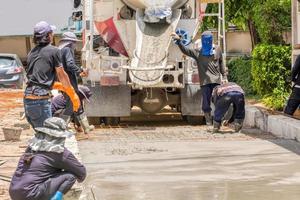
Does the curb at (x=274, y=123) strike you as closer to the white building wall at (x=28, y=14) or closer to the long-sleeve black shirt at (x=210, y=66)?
the long-sleeve black shirt at (x=210, y=66)

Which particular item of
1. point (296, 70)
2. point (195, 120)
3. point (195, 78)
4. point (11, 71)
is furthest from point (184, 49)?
point (11, 71)

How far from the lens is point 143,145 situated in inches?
424

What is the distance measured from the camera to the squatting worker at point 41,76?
8477mm

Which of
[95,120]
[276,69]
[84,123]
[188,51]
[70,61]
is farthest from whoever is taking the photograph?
[276,69]

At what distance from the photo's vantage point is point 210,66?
1276 centimetres

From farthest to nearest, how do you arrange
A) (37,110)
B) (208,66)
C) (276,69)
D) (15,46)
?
(15,46)
(276,69)
(208,66)
(37,110)

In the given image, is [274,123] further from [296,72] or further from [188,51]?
[188,51]

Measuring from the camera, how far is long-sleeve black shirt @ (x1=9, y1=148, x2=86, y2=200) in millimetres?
5984

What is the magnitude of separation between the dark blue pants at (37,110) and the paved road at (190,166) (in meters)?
0.84

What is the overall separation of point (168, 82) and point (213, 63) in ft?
2.82

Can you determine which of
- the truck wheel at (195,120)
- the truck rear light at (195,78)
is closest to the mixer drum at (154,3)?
the truck rear light at (195,78)

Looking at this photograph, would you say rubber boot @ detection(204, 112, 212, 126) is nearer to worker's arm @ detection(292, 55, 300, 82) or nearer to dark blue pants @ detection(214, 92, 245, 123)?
dark blue pants @ detection(214, 92, 245, 123)

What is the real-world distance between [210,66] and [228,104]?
97cm

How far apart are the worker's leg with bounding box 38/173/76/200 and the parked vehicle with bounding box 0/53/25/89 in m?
19.0
